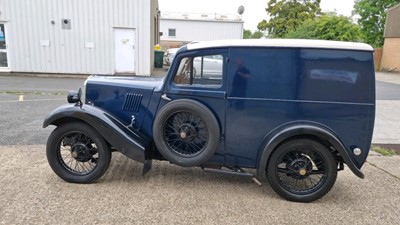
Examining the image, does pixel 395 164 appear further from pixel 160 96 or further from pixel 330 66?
pixel 160 96

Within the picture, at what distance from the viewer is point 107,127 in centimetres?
379

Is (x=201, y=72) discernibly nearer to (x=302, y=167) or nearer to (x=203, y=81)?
(x=203, y=81)

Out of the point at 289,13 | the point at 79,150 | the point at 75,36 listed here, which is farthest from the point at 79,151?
the point at 289,13

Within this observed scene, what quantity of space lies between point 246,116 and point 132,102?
1469 millimetres

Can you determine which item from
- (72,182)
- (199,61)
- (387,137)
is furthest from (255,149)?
(387,137)

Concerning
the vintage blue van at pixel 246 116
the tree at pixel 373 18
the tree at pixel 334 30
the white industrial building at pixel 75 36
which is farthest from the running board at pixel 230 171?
the tree at pixel 373 18

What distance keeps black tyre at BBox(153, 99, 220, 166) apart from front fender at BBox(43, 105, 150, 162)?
27 centimetres

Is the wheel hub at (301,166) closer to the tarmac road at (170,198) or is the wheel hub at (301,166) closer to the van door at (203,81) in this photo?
the tarmac road at (170,198)

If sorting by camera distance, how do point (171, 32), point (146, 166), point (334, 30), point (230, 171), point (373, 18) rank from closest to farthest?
point (230, 171)
point (146, 166)
point (334, 30)
point (373, 18)
point (171, 32)

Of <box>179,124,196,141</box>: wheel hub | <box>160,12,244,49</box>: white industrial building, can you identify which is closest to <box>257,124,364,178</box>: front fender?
<box>179,124,196,141</box>: wheel hub

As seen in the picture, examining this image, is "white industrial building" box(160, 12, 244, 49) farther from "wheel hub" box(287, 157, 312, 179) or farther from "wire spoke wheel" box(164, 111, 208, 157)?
"wheel hub" box(287, 157, 312, 179)

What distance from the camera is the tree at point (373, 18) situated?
3700 cm

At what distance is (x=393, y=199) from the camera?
152 inches

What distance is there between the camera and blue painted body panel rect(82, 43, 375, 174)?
346 cm
